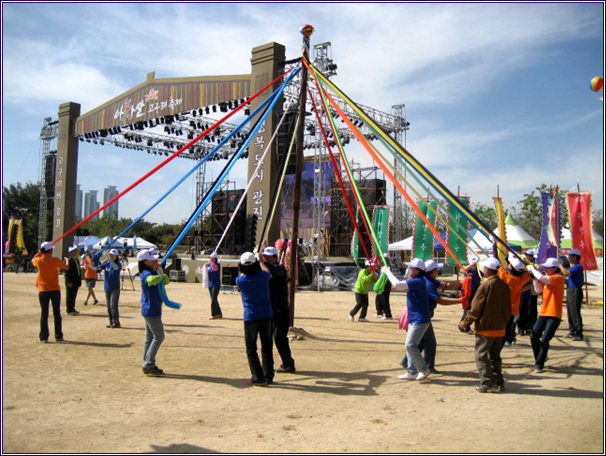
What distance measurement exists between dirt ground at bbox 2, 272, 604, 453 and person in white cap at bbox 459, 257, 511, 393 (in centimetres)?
24

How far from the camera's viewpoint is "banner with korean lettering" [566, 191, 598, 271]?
14.7 m

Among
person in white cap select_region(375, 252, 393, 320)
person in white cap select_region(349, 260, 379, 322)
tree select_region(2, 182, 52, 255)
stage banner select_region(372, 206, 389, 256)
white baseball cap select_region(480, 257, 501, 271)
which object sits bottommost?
person in white cap select_region(375, 252, 393, 320)

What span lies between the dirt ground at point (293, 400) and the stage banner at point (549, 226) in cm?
646

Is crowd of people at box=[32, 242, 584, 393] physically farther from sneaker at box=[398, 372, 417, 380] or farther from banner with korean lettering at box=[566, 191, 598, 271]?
banner with korean lettering at box=[566, 191, 598, 271]

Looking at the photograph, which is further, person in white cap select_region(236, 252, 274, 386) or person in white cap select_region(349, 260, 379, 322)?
person in white cap select_region(349, 260, 379, 322)

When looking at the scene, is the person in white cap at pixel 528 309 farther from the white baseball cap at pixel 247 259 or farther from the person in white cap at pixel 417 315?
the white baseball cap at pixel 247 259

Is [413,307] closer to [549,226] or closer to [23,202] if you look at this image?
[549,226]

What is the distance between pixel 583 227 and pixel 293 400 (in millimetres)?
12437

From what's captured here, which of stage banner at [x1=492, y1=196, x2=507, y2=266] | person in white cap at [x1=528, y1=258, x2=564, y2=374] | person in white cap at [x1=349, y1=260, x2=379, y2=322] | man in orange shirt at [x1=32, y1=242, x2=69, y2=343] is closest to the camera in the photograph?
person in white cap at [x1=528, y1=258, x2=564, y2=374]

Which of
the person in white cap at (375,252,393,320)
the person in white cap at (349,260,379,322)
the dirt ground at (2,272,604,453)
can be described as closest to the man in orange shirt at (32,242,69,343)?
the dirt ground at (2,272,604,453)

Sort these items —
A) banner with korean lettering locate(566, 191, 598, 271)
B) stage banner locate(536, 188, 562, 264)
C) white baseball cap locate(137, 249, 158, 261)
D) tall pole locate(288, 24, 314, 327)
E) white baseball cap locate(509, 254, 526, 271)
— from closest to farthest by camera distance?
white baseball cap locate(137, 249, 158, 261) → white baseball cap locate(509, 254, 526, 271) → tall pole locate(288, 24, 314, 327) → banner with korean lettering locate(566, 191, 598, 271) → stage banner locate(536, 188, 562, 264)

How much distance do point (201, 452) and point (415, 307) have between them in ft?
11.4

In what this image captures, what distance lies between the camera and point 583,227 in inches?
585

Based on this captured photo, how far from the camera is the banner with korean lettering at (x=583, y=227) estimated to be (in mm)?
14711
